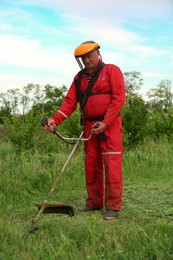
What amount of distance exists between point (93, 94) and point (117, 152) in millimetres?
729

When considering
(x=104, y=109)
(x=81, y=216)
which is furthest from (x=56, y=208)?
(x=104, y=109)

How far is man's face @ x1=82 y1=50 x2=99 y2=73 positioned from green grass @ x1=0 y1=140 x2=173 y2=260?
172cm

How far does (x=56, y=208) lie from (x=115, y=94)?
57.2 inches

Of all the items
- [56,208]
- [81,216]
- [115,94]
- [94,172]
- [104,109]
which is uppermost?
[115,94]

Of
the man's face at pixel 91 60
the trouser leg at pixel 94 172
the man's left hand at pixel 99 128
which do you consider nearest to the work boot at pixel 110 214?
the trouser leg at pixel 94 172

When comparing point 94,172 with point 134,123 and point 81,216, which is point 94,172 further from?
point 134,123

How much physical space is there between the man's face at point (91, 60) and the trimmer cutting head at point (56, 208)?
1626mm

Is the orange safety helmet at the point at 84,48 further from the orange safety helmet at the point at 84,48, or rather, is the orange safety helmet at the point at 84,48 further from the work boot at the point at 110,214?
the work boot at the point at 110,214

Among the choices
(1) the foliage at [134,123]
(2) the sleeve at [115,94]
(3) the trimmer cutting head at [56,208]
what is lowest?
(3) the trimmer cutting head at [56,208]

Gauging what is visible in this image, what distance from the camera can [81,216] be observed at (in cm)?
571

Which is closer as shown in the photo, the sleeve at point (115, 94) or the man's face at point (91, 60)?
the sleeve at point (115, 94)

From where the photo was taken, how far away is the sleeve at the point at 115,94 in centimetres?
551

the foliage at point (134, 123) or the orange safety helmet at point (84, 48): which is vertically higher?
the orange safety helmet at point (84, 48)

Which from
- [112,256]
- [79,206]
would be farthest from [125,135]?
[112,256]
